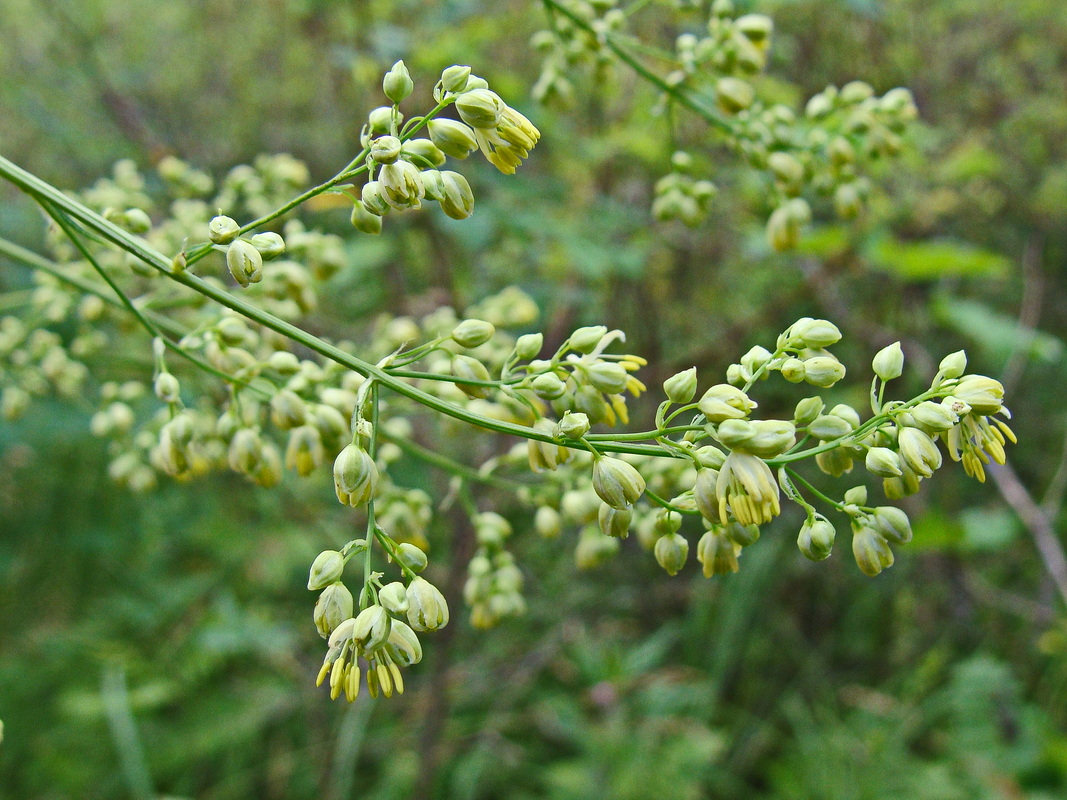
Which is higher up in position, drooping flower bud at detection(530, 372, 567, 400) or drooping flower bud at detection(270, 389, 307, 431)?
drooping flower bud at detection(270, 389, 307, 431)

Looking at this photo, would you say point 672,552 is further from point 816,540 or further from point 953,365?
point 953,365

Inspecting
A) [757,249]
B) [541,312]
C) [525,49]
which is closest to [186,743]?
[541,312]

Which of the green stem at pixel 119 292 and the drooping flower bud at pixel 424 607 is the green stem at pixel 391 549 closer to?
the drooping flower bud at pixel 424 607

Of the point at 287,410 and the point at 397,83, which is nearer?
the point at 397,83

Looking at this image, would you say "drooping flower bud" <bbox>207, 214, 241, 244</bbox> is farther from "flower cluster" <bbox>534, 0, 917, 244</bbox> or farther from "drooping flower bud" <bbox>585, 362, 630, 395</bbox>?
"flower cluster" <bbox>534, 0, 917, 244</bbox>

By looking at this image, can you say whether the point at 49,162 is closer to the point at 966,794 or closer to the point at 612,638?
the point at 612,638

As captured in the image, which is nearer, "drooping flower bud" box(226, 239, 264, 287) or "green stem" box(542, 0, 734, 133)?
"drooping flower bud" box(226, 239, 264, 287)

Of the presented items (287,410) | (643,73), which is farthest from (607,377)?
(643,73)

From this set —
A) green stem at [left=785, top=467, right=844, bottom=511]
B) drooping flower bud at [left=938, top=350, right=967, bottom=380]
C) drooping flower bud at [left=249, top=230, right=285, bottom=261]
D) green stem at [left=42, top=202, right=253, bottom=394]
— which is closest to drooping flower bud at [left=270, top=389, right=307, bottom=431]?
green stem at [left=42, top=202, right=253, bottom=394]
